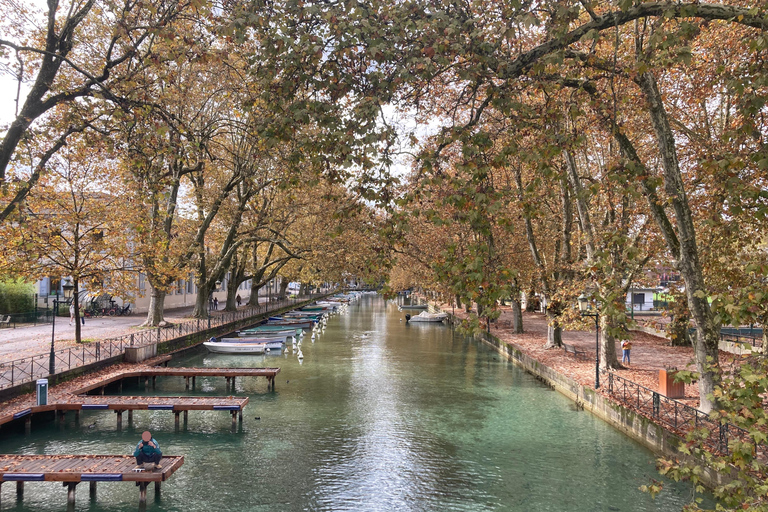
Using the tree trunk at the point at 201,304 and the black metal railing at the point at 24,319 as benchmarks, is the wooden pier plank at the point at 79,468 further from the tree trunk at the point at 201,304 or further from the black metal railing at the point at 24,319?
the tree trunk at the point at 201,304

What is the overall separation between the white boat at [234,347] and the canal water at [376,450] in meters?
7.39

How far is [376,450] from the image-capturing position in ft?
49.5

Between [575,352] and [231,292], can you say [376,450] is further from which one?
[231,292]

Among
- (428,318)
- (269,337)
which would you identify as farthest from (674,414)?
(428,318)

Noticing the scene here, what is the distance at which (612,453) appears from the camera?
14.7 metres

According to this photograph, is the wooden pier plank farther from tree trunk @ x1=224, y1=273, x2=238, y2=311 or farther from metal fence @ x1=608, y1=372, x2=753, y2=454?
tree trunk @ x1=224, y1=273, x2=238, y2=311

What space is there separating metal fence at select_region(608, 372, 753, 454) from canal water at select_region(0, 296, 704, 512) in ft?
3.45

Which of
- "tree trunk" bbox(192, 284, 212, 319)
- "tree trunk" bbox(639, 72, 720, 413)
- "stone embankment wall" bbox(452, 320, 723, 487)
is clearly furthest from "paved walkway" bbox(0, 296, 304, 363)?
"tree trunk" bbox(639, 72, 720, 413)

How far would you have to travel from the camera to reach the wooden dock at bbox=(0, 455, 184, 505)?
11.1 metres

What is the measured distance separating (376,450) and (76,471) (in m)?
7.36

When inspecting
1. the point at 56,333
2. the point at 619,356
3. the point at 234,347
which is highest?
the point at 56,333

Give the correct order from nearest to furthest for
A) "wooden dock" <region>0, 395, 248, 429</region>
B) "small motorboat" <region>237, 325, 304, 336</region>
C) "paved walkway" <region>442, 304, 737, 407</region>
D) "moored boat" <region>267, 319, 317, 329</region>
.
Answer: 1. "wooden dock" <region>0, 395, 248, 429</region>
2. "paved walkway" <region>442, 304, 737, 407</region>
3. "small motorboat" <region>237, 325, 304, 336</region>
4. "moored boat" <region>267, 319, 317, 329</region>

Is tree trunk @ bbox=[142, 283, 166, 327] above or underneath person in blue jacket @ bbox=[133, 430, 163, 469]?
above

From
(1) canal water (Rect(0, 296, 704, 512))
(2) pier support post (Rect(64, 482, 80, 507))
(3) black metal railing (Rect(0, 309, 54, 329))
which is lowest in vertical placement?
(1) canal water (Rect(0, 296, 704, 512))
